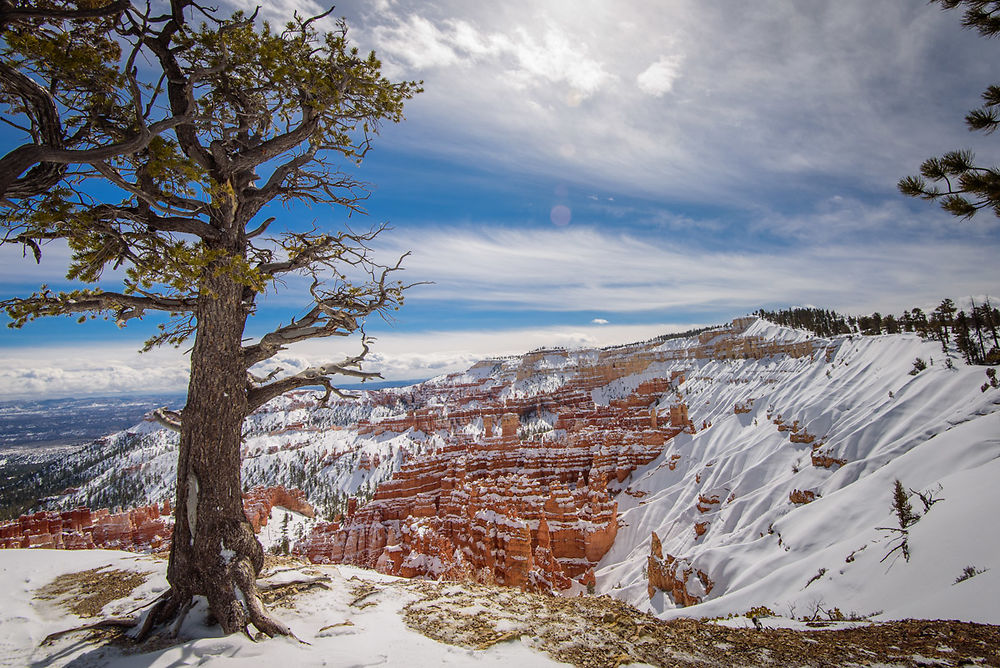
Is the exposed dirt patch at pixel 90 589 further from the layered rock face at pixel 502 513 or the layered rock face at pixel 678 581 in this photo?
the layered rock face at pixel 678 581

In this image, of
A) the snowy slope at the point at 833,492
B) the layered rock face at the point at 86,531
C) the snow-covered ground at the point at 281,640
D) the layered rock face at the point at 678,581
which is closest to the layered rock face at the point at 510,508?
the snowy slope at the point at 833,492

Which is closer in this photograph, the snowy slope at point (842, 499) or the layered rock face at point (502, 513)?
the snowy slope at point (842, 499)

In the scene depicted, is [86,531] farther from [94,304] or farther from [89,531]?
[94,304]

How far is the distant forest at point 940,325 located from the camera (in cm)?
3388

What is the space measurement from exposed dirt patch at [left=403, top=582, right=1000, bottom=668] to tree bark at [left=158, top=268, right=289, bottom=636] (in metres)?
1.96

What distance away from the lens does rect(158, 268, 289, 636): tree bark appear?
4.36 metres

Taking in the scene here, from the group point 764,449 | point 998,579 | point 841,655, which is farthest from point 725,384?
point 841,655

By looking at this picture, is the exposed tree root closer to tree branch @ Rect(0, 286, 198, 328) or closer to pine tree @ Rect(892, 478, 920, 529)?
tree branch @ Rect(0, 286, 198, 328)

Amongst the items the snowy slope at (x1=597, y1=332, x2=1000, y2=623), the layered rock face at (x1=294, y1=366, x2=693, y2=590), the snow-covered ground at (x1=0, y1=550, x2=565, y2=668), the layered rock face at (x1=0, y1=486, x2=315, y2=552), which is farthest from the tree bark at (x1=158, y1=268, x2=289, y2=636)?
the layered rock face at (x1=0, y1=486, x2=315, y2=552)

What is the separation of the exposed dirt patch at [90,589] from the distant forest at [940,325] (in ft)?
137

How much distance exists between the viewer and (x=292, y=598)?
502 centimetres

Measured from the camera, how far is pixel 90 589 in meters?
5.44

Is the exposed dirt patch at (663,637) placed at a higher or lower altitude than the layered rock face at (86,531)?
higher

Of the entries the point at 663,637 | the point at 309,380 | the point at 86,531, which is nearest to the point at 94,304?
the point at 309,380
